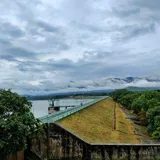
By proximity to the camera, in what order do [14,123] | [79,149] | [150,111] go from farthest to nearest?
1. [150,111]
2. [79,149]
3. [14,123]

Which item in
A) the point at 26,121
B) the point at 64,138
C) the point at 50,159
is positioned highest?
the point at 26,121

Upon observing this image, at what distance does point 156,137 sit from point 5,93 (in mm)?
22237

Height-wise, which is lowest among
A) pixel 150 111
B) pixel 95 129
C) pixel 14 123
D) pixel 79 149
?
pixel 95 129

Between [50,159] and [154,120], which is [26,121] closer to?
[50,159]

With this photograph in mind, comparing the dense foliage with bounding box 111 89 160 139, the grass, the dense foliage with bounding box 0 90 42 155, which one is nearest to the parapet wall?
the grass

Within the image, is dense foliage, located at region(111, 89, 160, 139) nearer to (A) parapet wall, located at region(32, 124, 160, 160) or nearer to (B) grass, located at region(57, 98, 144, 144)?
(B) grass, located at region(57, 98, 144, 144)

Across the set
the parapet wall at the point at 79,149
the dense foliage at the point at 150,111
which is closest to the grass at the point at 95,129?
the parapet wall at the point at 79,149

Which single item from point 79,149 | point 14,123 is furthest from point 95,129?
point 14,123

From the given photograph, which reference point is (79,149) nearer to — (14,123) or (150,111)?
(14,123)

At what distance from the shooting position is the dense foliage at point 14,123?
18688 millimetres

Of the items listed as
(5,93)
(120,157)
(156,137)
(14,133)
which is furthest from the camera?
(156,137)

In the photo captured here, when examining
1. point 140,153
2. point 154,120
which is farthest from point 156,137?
point 140,153

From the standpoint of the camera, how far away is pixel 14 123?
18.7 meters

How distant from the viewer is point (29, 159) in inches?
976
